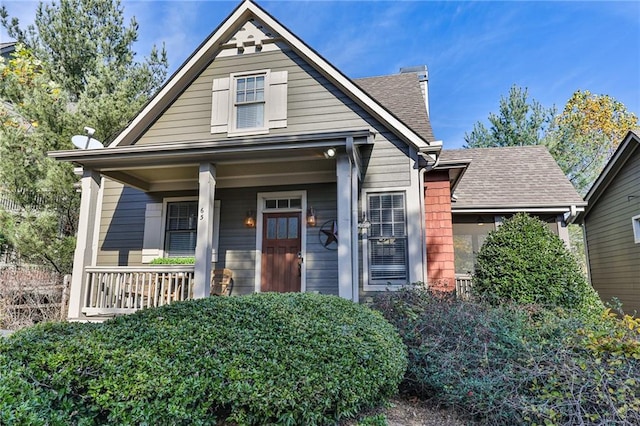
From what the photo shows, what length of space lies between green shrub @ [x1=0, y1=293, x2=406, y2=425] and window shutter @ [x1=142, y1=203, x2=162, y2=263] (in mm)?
4845

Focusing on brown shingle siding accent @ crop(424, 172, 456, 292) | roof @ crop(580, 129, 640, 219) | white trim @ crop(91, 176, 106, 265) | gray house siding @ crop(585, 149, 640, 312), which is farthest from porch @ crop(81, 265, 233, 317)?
roof @ crop(580, 129, 640, 219)

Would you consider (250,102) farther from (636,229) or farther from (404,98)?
(636,229)

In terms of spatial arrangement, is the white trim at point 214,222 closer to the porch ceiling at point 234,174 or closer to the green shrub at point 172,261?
the porch ceiling at point 234,174

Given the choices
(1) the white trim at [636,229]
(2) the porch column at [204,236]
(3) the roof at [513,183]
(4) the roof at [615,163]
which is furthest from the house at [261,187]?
(4) the roof at [615,163]

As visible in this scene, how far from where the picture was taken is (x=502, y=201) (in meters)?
8.84

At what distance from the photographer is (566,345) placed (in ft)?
11.7

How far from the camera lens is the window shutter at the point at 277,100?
761 cm

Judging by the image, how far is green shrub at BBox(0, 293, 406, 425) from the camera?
2.27 meters

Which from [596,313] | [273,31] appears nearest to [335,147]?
[273,31]

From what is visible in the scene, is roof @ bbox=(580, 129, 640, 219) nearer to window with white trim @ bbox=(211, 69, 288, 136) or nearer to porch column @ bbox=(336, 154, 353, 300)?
porch column @ bbox=(336, 154, 353, 300)

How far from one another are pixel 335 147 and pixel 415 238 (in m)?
Result: 2.23

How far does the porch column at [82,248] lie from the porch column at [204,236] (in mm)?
1898

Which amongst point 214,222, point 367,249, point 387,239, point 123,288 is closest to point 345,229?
point 367,249

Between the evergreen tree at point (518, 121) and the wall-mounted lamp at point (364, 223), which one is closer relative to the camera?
the wall-mounted lamp at point (364, 223)
